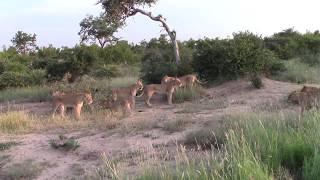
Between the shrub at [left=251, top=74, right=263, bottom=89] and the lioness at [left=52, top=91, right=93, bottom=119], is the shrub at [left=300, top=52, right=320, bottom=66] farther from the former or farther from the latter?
the lioness at [left=52, top=91, right=93, bottom=119]

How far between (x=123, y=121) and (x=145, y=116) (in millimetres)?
1130

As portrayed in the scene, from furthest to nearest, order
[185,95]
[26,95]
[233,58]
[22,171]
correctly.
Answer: [26,95]
[233,58]
[185,95]
[22,171]

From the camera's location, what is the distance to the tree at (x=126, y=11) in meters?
21.4

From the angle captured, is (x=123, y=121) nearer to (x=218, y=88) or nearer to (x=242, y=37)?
(x=218, y=88)

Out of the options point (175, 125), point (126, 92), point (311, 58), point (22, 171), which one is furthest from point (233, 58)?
point (22, 171)

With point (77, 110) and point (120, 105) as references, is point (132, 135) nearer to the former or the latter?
point (77, 110)

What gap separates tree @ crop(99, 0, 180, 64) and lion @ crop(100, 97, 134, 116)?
232 inches

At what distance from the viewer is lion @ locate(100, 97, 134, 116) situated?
15523 mm

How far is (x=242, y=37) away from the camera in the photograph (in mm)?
20328

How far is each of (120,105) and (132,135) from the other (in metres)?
4.02

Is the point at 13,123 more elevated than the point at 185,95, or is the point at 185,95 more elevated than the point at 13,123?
the point at 185,95

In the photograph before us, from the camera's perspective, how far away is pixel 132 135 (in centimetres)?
1180

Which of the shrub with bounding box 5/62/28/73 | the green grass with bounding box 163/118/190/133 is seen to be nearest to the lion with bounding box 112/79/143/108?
the green grass with bounding box 163/118/190/133

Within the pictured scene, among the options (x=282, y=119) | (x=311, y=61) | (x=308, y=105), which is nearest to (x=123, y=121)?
(x=308, y=105)
